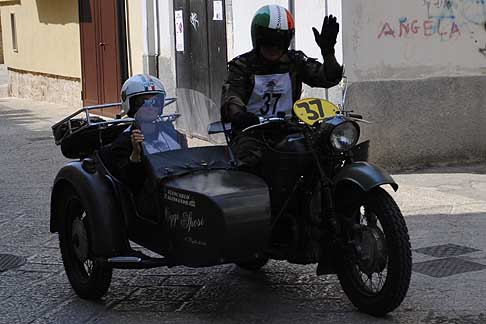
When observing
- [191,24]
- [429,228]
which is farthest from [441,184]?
[191,24]

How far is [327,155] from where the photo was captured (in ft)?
16.4

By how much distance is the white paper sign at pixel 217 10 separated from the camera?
1196 cm

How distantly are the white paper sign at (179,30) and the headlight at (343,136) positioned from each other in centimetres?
865

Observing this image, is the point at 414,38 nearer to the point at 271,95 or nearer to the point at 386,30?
the point at 386,30

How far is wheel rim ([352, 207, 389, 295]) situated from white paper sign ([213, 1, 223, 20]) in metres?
7.39

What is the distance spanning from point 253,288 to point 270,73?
4.49ft

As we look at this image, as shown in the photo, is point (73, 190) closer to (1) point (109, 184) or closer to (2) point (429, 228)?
(1) point (109, 184)

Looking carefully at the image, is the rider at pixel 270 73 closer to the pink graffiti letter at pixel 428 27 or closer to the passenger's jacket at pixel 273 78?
the passenger's jacket at pixel 273 78

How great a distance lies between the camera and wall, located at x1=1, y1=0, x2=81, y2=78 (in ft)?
60.7

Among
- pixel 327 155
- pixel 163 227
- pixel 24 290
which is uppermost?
pixel 327 155

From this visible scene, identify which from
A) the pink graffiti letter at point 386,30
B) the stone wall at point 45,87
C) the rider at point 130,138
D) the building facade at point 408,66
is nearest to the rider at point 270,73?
the rider at point 130,138

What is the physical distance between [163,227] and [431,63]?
5.52 meters

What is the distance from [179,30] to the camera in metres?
13.3

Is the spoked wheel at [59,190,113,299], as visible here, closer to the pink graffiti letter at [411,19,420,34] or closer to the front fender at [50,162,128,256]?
the front fender at [50,162,128,256]
